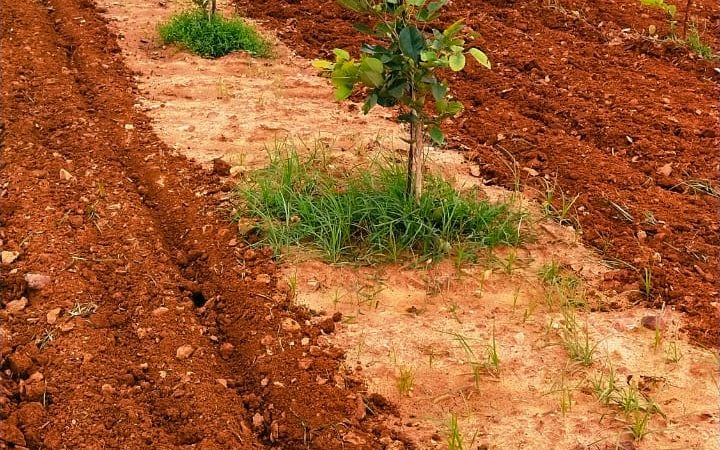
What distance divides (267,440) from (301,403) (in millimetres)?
176

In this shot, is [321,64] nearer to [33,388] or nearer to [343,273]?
[343,273]

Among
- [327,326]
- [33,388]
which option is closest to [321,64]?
[327,326]

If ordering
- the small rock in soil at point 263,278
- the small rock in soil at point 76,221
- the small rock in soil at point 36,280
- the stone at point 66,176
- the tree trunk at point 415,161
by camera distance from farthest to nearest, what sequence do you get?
the stone at point 66,176 < the small rock in soil at point 76,221 < the tree trunk at point 415,161 < the small rock in soil at point 263,278 < the small rock in soil at point 36,280

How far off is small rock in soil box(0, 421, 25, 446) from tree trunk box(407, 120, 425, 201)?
73.5 inches

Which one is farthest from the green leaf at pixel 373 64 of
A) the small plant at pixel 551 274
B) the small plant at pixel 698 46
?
the small plant at pixel 698 46

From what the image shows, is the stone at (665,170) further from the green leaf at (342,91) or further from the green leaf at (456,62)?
the green leaf at (342,91)

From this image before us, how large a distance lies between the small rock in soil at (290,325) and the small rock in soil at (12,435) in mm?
990

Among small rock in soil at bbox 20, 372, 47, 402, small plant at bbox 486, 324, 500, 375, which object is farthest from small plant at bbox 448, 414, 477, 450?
small rock in soil at bbox 20, 372, 47, 402

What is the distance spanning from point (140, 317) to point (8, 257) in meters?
0.72

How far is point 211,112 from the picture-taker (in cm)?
488

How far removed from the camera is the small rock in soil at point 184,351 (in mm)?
2965

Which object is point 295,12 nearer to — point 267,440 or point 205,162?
point 205,162

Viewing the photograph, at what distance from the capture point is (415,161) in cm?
357

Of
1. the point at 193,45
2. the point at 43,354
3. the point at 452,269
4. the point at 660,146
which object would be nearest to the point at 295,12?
the point at 193,45
